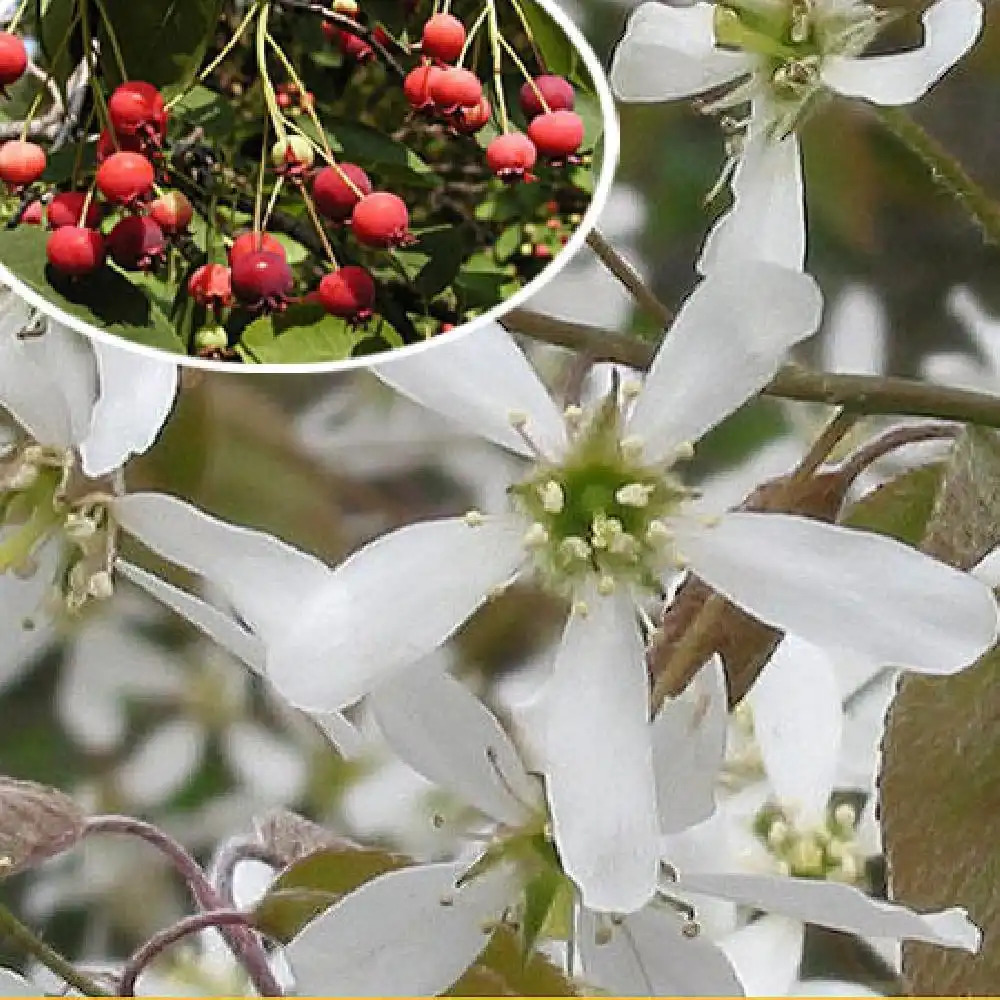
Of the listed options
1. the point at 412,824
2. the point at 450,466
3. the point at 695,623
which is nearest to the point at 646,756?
the point at 695,623

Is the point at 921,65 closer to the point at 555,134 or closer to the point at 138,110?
the point at 555,134

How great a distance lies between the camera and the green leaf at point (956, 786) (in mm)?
512

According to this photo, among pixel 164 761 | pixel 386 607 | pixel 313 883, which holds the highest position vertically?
pixel 386 607

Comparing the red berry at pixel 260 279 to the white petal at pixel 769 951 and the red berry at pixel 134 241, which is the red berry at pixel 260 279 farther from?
the white petal at pixel 769 951

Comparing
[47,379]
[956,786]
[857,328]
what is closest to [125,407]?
[47,379]

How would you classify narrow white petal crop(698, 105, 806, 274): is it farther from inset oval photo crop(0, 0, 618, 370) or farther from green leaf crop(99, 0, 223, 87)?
green leaf crop(99, 0, 223, 87)

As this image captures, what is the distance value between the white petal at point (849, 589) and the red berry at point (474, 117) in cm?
13

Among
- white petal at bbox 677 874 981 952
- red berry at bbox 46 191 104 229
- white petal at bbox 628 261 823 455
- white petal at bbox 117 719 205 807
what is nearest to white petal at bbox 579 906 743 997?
white petal at bbox 677 874 981 952

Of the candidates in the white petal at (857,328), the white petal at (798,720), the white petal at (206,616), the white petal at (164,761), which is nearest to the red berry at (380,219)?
the white petal at (206,616)

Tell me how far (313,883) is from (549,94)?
0.72 ft

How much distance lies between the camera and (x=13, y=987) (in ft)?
1.72

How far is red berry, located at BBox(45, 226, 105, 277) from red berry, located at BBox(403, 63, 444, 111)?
0.09 m

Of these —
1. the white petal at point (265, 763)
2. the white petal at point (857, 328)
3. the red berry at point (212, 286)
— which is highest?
the red berry at point (212, 286)

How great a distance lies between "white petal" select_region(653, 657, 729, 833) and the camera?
46 cm
